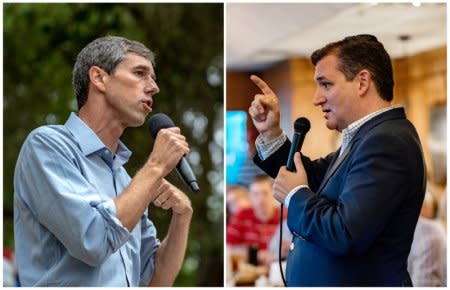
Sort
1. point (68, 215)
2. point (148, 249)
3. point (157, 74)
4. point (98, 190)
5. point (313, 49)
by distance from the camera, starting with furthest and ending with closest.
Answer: point (313, 49) → point (157, 74) → point (148, 249) → point (98, 190) → point (68, 215)

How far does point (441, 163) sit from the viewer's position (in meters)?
6.89

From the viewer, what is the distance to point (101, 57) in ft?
6.49

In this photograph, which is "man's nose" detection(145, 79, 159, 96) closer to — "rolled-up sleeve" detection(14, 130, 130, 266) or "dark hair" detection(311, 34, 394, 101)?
"rolled-up sleeve" detection(14, 130, 130, 266)

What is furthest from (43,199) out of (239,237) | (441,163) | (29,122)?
(441,163)

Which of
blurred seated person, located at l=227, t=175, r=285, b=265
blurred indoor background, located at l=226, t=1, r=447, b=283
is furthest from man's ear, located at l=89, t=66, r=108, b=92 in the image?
blurred seated person, located at l=227, t=175, r=285, b=265

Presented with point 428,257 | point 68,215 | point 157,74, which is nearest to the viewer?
point 68,215

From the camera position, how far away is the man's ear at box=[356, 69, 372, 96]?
1922 millimetres

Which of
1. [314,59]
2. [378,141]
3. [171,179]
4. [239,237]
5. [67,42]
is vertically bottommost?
[239,237]

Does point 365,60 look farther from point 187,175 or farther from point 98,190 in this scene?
point 98,190

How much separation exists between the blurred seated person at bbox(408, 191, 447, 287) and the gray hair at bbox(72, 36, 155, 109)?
2.23 metres

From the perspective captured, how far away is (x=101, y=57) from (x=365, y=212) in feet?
2.39

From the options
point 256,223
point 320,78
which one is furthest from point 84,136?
point 256,223

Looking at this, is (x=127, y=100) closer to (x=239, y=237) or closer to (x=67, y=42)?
(x=239, y=237)

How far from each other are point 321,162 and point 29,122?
15.8 feet
